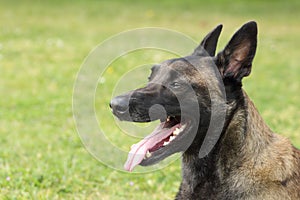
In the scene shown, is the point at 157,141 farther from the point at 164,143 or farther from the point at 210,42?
the point at 210,42

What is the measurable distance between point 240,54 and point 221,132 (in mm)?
660

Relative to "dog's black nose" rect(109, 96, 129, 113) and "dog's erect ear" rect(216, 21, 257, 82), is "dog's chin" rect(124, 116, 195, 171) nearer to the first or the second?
"dog's black nose" rect(109, 96, 129, 113)

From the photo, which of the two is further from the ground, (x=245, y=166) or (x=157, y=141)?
(x=157, y=141)

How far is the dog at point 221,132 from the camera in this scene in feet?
14.4

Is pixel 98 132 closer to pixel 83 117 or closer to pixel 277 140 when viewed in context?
pixel 83 117

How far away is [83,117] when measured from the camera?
28.7 feet

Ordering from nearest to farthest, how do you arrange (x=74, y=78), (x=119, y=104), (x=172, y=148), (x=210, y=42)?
(x=119, y=104), (x=172, y=148), (x=210, y=42), (x=74, y=78)

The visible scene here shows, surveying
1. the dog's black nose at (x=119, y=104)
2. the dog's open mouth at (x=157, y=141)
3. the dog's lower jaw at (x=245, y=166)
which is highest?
the dog's black nose at (x=119, y=104)

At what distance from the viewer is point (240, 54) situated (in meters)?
4.50

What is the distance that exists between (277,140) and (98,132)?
3.98 meters

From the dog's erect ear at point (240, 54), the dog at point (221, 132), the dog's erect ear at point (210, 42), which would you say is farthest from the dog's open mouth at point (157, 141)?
the dog's erect ear at point (210, 42)

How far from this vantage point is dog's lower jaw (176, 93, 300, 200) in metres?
4.38

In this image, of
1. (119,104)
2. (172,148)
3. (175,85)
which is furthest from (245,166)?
(119,104)

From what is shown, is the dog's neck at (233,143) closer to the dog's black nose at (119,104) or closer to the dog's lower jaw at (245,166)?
the dog's lower jaw at (245,166)
